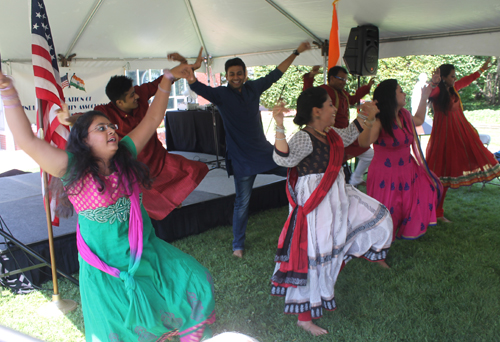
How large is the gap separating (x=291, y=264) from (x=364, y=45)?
348 cm

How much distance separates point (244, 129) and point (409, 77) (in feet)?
55.1

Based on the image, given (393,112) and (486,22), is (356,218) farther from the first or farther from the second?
(486,22)

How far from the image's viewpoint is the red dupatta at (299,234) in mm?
2252

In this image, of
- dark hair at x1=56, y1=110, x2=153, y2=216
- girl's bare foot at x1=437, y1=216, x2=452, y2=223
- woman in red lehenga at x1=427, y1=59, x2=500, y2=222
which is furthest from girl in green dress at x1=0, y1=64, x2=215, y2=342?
woman in red lehenga at x1=427, y1=59, x2=500, y2=222

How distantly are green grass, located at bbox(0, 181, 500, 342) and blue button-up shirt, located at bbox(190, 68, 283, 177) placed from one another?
0.84 m

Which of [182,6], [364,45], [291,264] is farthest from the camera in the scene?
[182,6]

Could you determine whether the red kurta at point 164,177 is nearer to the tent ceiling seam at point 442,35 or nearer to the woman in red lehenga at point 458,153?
the woman in red lehenga at point 458,153

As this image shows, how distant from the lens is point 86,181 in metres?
1.66

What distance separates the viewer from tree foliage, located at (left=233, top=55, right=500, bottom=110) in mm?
17922

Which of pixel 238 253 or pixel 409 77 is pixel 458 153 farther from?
pixel 409 77

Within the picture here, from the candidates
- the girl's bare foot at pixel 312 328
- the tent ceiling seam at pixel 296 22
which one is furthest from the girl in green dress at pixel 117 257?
the tent ceiling seam at pixel 296 22

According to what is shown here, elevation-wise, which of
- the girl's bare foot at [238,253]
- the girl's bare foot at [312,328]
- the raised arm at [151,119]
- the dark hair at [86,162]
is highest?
the raised arm at [151,119]

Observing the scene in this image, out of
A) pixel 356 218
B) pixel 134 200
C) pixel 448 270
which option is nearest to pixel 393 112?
pixel 356 218

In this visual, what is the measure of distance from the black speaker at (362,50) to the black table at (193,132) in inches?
125
